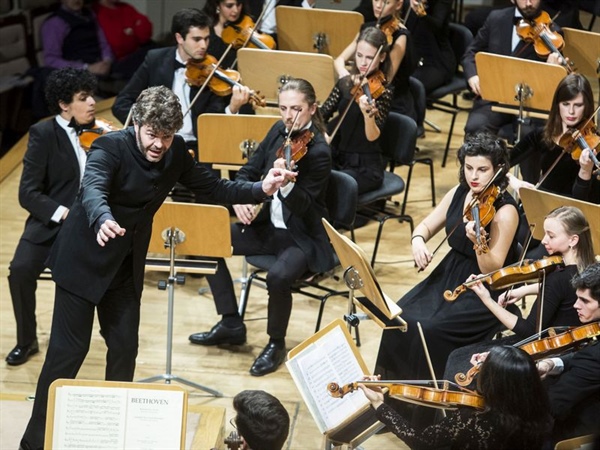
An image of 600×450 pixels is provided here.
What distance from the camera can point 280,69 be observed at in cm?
536

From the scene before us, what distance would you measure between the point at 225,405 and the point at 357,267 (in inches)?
38.6

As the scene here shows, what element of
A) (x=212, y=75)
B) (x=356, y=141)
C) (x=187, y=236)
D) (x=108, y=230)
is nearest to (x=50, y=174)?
(x=187, y=236)

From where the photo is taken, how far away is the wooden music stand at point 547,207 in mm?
3955

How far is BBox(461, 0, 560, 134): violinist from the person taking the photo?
5559 millimetres

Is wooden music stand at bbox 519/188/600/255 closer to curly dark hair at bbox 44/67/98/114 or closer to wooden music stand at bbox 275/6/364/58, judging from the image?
curly dark hair at bbox 44/67/98/114

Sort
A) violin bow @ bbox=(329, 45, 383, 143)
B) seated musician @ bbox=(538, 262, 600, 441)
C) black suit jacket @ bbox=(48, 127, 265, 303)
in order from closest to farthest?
seated musician @ bbox=(538, 262, 600, 441) → black suit jacket @ bbox=(48, 127, 265, 303) → violin bow @ bbox=(329, 45, 383, 143)

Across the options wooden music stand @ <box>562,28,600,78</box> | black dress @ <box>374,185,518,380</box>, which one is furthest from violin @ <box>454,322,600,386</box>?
wooden music stand @ <box>562,28,600,78</box>

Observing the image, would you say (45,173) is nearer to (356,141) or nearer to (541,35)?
(356,141)

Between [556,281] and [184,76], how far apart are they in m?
2.31

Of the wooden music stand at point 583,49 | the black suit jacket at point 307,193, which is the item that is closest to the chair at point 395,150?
the black suit jacket at point 307,193

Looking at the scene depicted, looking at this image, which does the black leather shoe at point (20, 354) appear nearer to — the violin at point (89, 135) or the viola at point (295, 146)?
the violin at point (89, 135)

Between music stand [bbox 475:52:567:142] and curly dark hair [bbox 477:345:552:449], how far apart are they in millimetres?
2455

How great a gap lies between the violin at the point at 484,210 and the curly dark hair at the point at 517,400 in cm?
113

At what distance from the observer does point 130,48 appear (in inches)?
289
